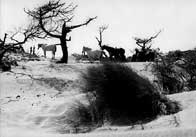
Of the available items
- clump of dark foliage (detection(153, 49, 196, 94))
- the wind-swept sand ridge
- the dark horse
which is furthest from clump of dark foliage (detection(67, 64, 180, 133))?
the dark horse

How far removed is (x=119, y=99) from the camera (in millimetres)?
10328

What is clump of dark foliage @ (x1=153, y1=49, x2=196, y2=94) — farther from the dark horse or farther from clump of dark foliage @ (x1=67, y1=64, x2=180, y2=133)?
the dark horse

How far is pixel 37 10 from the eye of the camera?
2295 cm

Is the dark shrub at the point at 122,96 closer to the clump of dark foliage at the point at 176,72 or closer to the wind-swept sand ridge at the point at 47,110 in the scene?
the wind-swept sand ridge at the point at 47,110

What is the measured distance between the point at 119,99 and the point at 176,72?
6010mm

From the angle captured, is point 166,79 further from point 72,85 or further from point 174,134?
point 174,134

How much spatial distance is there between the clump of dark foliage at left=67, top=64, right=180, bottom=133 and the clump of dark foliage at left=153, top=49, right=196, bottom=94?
3451 millimetres

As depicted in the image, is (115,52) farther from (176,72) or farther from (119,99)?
(119,99)

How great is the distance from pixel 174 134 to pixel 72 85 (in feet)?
29.1

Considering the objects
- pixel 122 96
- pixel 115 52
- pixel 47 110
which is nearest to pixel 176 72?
pixel 122 96

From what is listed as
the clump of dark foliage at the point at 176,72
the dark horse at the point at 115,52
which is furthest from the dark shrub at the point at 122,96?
the dark horse at the point at 115,52

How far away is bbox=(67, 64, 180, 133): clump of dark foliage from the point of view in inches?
389

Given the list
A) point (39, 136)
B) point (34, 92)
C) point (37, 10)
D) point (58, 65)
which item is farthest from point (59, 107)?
point (37, 10)

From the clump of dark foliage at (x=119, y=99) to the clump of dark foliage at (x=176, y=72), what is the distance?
11.3 ft
